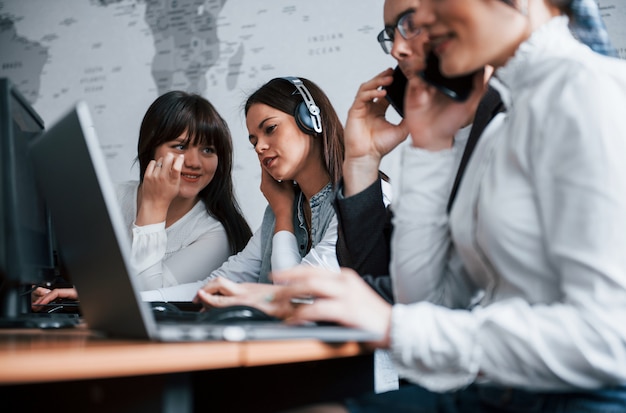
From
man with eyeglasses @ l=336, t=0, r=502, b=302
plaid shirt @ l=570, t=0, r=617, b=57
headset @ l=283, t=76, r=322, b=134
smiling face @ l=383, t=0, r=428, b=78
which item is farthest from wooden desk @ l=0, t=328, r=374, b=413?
headset @ l=283, t=76, r=322, b=134

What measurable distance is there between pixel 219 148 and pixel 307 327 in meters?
1.89

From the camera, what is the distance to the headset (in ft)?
6.62

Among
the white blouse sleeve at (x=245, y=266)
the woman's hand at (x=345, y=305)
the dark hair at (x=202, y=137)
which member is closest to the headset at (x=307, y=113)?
the white blouse sleeve at (x=245, y=266)

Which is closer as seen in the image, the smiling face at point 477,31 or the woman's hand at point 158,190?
the smiling face at point 477,31

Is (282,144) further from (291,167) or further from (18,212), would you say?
(18,212)

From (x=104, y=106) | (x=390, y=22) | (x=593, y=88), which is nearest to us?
(x=593, y=88)

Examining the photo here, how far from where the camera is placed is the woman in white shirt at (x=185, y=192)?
2.24 meters

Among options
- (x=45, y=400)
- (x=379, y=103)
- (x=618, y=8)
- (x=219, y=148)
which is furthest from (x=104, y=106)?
(x=45, y=400)

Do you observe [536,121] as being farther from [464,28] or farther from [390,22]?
[390,22]

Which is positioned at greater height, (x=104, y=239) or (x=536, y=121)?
(x=536, y=121)

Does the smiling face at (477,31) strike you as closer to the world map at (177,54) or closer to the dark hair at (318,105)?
the dark hair at (318,105)

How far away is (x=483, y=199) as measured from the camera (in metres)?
0.75

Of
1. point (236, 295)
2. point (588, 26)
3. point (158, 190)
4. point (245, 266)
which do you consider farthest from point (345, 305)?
point (158, 190)

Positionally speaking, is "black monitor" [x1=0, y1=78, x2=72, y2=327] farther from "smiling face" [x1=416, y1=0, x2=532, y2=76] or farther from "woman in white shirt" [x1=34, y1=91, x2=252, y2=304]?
"woman in white shirt" [x1=34, y1=91, x2=252, y2=304]
